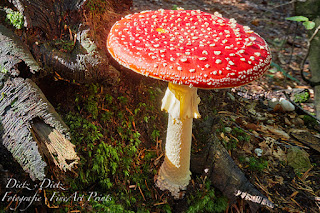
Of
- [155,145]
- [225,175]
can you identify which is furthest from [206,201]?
[155,145]

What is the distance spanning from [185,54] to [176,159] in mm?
1361

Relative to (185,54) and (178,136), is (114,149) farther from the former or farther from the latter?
(185,54)

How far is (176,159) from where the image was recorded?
9.10ft

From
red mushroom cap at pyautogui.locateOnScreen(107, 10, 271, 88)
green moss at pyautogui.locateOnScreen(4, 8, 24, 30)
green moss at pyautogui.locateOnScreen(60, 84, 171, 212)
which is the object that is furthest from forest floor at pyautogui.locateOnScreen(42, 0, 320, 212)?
red mushroom cap at pyautogui.locateOnScreen(107, 10, 271, 88)

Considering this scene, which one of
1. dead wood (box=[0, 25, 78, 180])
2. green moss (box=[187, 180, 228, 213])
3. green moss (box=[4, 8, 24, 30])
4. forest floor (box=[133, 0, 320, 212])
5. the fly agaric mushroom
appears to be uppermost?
green moss (box=[4, 8, 24, 30])

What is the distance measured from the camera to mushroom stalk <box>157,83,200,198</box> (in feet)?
7.57

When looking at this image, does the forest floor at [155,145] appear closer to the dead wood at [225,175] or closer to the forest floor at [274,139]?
the forest floor at [274,139]

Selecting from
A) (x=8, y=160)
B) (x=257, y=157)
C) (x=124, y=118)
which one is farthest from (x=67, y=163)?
(x=257, y=157)

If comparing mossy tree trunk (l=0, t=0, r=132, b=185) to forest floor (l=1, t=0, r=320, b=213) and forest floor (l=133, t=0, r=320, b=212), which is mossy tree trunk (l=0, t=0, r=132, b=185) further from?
forest floor (l=133, t=0, r=320, b=212)

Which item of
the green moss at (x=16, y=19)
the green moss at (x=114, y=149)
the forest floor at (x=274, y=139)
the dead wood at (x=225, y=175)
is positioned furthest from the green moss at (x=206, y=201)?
the green moss at (x=16, y=19)

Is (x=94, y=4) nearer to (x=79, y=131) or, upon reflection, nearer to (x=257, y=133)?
(x=79, y=131)

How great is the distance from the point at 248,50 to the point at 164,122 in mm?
1640

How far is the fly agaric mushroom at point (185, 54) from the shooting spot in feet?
5.84

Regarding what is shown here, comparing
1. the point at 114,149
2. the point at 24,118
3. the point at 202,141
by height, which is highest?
the point at 24,118
